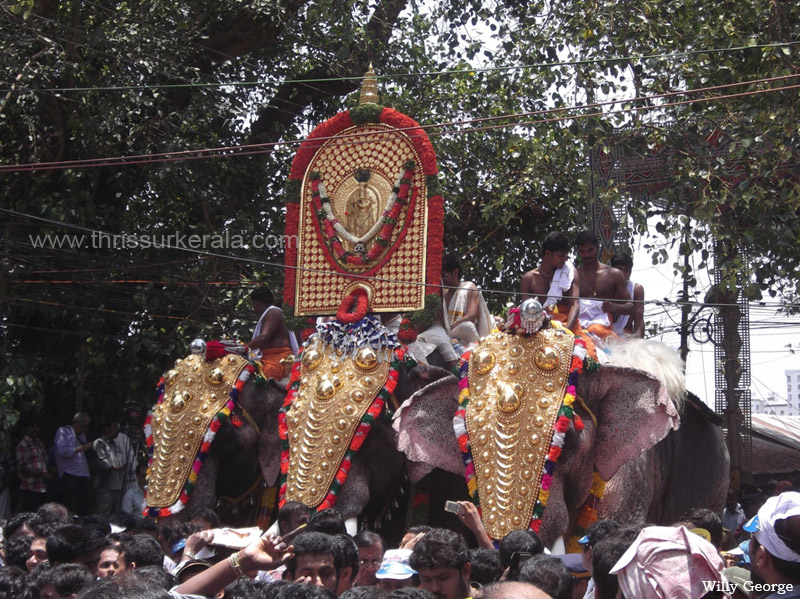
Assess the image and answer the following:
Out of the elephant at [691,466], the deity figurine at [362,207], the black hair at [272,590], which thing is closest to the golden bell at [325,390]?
the deity figurine at [362,207]

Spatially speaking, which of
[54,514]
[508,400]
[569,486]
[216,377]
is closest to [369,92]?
[216,377]

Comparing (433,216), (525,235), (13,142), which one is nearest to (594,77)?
(433,216)

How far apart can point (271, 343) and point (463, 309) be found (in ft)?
4.89

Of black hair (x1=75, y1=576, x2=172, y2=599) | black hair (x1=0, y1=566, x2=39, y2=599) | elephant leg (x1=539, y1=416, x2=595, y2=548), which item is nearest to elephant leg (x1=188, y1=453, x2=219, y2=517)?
elephant leg (x1=539, y1=416, x2=595, y2=548)

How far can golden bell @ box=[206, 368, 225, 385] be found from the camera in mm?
7715

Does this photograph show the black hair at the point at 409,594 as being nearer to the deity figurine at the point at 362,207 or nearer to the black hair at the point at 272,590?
the black hair at the point at 272,590

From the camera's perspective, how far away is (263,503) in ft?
26.1

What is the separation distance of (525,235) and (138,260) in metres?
4.43

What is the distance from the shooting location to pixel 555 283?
716 centimetres

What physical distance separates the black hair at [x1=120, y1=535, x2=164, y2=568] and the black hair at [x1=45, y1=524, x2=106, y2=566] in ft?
0.35

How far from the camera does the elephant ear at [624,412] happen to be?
632 cm

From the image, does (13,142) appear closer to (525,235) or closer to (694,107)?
(525,235)

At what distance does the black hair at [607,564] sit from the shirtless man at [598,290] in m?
Answer: 4.07

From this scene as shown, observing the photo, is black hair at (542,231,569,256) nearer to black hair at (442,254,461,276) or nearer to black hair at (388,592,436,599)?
black hair at (442,254,461,276)
